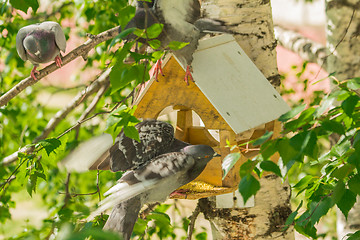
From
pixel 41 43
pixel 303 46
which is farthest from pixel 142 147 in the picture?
pixel 303 46

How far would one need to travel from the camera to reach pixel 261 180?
2.00m

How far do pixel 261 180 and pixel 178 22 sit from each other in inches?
30.3

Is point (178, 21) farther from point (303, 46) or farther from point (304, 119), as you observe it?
point (303, 46)

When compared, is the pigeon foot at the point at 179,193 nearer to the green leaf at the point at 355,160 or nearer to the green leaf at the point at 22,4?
the green leaf at the point at 355,160

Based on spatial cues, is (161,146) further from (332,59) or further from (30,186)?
(332,59)

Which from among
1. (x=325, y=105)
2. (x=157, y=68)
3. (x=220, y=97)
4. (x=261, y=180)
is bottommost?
(x=261, y=180)

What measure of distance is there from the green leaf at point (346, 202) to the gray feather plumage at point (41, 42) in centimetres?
163

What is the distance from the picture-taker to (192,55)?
5.59 ft

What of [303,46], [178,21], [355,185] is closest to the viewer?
[355,185]

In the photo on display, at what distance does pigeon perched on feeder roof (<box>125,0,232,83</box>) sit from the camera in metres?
1.63

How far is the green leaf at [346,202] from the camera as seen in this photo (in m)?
1.28

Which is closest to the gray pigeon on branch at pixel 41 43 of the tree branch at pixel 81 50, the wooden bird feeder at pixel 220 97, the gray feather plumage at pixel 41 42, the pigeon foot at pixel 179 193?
the gray feather plumage at pixel 41 42

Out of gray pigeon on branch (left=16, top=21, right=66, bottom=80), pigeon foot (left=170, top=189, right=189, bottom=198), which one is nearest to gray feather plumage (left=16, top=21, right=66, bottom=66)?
gray pigeon on branch (left=16, top=21, right=66, bottom=80)

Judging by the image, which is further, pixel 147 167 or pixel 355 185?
pixel 147 167
